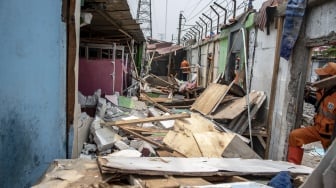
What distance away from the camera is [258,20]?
25.9 feet

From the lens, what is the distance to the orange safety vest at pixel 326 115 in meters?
4.88

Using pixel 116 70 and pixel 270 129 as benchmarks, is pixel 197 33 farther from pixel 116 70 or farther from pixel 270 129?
pixel 270 129

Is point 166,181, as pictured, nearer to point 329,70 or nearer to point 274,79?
point 329,70

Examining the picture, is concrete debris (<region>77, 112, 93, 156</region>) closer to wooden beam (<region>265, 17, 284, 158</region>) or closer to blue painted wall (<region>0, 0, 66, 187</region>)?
blue painted wall (<region>0, 0, 66, 187</region>)

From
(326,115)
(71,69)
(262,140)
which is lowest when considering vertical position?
(262,140)

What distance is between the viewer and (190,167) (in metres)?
2.93

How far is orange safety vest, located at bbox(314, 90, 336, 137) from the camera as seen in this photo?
16.0 feet

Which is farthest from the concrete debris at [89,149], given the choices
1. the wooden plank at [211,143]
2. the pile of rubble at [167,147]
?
the wooden plank at [211,143]

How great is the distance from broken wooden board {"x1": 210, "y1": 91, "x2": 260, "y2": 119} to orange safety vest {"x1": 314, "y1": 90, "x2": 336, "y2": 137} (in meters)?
2.61

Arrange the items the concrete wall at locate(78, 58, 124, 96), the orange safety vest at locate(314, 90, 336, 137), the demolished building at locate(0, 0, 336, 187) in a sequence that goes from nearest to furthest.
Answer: the demolished building at locate(0, 0, 336, 187)
the orange safety vest at locate(314, 90, 336, 137)
the concrete wall at locate(78, 58, 124, 96)

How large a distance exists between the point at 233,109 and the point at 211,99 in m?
1.21

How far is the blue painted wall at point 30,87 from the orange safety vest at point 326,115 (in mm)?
4011

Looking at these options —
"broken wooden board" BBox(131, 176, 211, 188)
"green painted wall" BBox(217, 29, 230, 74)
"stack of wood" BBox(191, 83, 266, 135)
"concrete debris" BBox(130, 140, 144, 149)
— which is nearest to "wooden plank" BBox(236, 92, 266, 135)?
"stack of wood" BBox(191, 83, 266, 135)

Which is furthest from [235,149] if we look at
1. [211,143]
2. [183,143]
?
[183,143]
